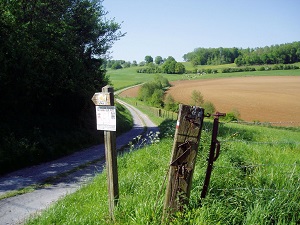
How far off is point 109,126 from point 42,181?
713cm

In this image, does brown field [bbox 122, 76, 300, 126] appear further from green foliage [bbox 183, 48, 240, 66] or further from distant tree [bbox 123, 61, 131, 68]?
distant tree [bbox 123, 61, 131, 68]

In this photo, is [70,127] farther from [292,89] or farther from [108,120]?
[292,89]

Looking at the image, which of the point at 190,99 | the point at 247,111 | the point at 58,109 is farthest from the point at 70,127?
the point at 190,99

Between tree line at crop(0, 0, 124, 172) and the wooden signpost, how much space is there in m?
8.94

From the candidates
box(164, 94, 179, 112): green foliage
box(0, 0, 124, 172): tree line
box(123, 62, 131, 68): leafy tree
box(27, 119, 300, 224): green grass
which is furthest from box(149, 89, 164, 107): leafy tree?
box(123, 62, 131, 68): leafy tree

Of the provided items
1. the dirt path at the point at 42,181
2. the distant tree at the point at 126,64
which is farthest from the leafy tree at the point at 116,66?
the dirt path at the point at 42,181

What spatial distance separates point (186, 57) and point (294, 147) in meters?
168

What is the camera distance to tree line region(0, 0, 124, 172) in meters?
14.8

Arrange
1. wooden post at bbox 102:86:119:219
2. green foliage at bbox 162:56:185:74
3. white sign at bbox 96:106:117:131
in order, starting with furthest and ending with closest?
green foliage at bbox 162:56:185:74, wooden post at bbox 102:86:119:219, white sign at bbox 96:106:117:131

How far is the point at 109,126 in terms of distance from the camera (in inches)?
199

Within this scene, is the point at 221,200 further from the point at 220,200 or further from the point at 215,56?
the point at 215,56

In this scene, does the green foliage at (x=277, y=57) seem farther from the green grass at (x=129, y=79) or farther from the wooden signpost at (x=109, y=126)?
the wooden signpost at (x=109, y=126)

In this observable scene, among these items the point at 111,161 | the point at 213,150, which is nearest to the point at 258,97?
the point at 111,161

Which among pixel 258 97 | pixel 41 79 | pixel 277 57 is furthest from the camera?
pixel 277 57
